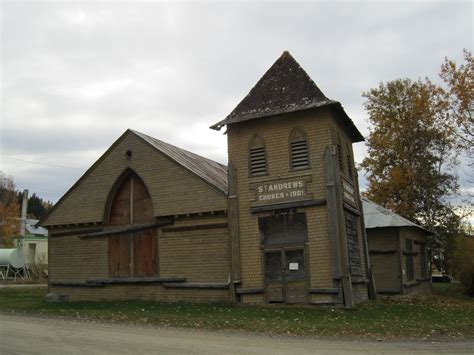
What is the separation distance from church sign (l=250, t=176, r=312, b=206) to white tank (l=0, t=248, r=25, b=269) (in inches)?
1466

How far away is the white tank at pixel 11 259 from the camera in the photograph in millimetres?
49688

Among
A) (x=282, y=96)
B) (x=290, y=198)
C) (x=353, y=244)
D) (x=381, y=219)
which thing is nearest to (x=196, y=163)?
(x=282, y=96)

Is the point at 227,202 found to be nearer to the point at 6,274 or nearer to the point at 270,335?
the point at 270,335

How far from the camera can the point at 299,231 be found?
1944 cm

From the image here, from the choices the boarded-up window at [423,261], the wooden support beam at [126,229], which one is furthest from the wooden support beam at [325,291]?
the boarded-up window at [423,261]

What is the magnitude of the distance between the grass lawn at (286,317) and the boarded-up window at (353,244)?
1.49 metres

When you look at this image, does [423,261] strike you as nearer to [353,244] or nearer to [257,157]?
[353,244]

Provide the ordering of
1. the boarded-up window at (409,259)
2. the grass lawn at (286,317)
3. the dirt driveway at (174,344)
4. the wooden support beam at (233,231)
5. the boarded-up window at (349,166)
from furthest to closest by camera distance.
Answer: the boarded-up window at (409,259), the boarded-up window at (349,166), the wooden support beam at (233,231), the grass lawn at (286,317), the dirt driveway at (174,344)

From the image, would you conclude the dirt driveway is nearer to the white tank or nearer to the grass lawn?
the grass lawn

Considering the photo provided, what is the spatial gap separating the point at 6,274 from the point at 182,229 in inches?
1400

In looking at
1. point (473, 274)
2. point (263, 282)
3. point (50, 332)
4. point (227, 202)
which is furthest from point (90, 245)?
point (473, 274)

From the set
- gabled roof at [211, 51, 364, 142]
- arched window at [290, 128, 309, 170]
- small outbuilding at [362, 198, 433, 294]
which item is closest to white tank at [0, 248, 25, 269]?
small outbuilding at [362, 198, 433, 294]

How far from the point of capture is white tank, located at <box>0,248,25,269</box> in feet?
163

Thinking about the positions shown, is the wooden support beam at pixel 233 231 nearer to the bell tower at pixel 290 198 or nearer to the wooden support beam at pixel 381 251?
the bell tower at pixel 290 198
